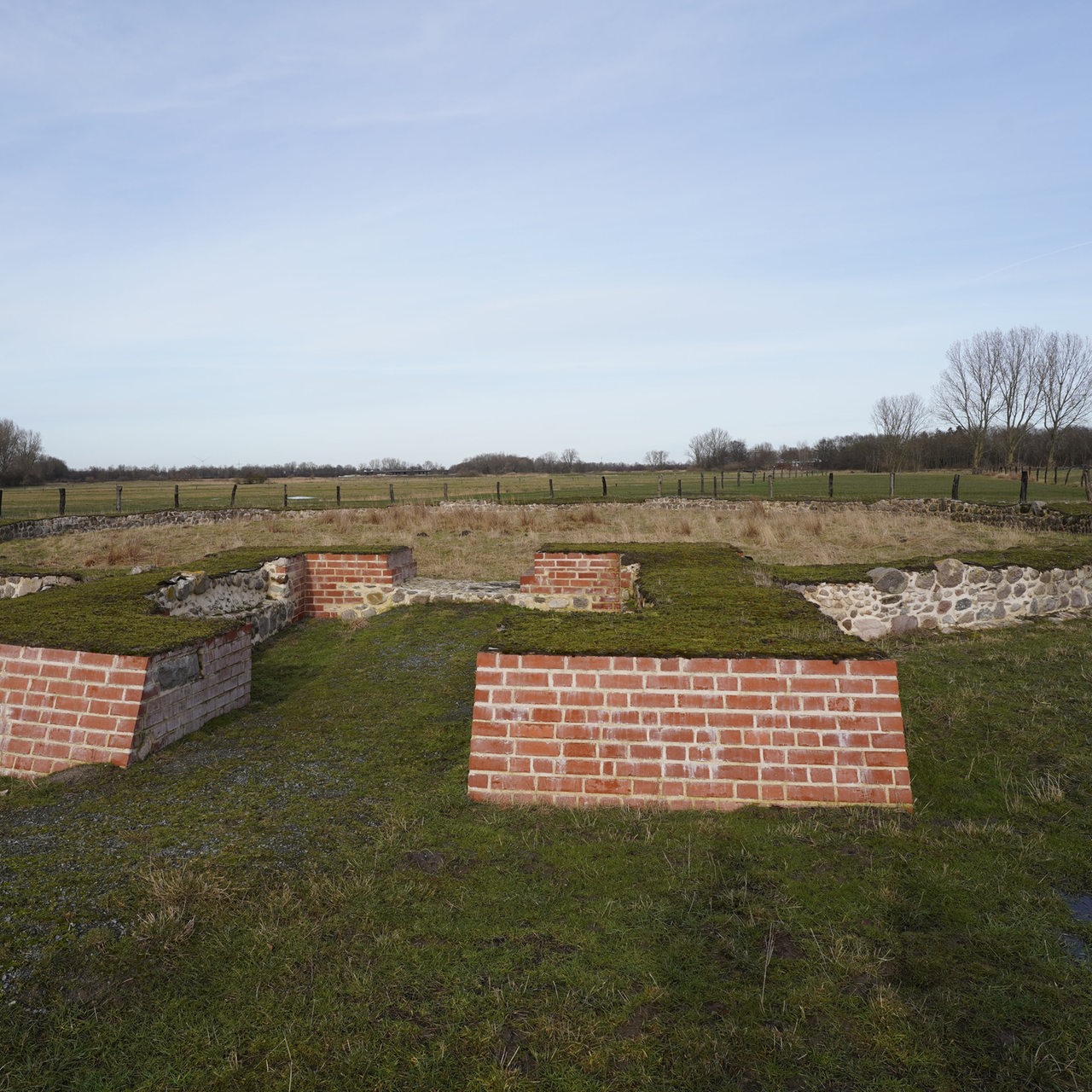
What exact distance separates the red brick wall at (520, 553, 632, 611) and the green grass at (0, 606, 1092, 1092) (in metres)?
5.39

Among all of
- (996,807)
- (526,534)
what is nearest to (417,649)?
(996,807)

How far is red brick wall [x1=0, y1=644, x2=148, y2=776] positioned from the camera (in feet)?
15.2

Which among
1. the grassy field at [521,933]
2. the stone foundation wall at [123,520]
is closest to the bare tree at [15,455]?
the stone foundation wall at [123,520]

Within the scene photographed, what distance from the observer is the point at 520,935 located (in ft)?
9.25

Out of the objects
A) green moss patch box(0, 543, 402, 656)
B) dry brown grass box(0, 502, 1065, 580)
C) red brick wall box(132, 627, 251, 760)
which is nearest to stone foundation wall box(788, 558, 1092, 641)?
dry brown grass box(0, 502, 1065, 580)

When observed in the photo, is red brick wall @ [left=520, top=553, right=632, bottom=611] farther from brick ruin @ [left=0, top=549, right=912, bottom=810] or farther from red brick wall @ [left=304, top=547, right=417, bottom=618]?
brick ruin @ [left=0, top=549, right=912, bottom=810]

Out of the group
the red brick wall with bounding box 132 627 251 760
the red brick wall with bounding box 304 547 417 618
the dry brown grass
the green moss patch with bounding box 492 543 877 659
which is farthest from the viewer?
the dry brown grass

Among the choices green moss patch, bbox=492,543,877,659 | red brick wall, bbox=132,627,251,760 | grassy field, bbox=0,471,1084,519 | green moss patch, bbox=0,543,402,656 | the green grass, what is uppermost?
grassy field, bbox=0,471,1084,519

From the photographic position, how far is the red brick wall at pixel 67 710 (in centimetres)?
462

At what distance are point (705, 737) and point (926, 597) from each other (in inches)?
254

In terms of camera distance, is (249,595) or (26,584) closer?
(249,595)

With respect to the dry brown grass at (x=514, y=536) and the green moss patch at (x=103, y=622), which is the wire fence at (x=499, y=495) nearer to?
the dry brown grass at (x=514, y=536)

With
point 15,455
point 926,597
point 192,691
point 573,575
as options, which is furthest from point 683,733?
point 15,455

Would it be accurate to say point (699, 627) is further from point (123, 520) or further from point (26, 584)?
point (123, 520)
